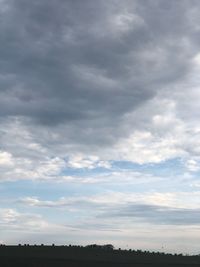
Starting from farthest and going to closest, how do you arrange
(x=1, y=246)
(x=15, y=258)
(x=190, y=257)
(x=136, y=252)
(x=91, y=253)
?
(x=190, y=257) < (x=136, y=252) < (x=91, y=253) < (x=1, y=246) < (x=15, y=258)

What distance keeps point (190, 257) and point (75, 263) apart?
207 feet

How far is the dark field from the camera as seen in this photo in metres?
113

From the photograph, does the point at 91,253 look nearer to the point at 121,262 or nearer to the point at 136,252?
the point at 121,262

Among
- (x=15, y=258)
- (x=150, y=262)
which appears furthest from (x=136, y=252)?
(x=15, y=258)

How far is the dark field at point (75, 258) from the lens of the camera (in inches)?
4445

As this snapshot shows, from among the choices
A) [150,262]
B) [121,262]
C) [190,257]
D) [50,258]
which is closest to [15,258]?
[50,258]

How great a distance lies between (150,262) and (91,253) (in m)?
16.4

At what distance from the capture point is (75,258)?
123438 mm

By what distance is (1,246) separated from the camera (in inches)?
4852

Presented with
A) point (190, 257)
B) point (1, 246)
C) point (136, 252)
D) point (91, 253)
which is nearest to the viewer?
point (1, 246)

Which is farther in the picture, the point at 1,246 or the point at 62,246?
the point at 62,246

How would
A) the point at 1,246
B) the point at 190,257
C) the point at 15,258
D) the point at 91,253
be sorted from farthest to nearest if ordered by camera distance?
the point at 190,257 → the point at 91,253 → the point at 1,246 → the point at 15,258

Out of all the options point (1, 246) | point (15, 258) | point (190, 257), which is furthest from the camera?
point (190, 257)

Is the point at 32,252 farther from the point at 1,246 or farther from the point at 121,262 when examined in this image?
the point at 121,262
